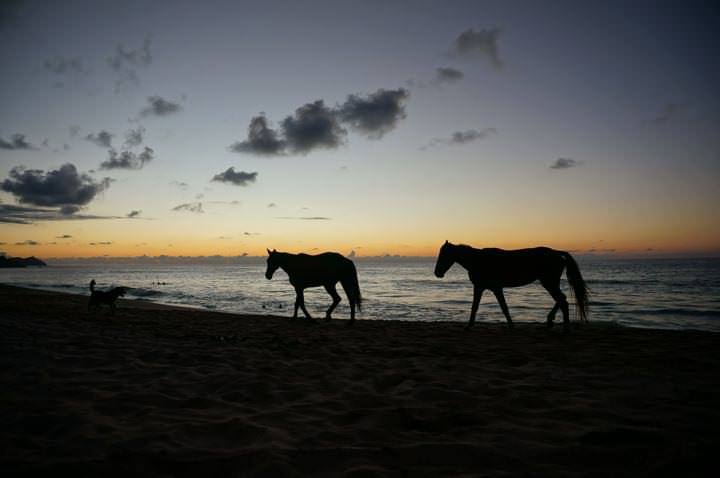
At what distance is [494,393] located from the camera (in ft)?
13.6

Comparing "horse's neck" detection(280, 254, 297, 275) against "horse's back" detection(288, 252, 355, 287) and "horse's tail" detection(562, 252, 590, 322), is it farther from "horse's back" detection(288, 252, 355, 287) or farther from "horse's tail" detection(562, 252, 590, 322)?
"horse's tail" detection(562, 252, 590, 322)

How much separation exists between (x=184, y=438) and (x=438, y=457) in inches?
78.4

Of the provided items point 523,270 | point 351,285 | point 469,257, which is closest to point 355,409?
point 469,257

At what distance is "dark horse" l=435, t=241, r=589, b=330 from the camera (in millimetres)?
9477

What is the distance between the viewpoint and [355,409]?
12.1ft

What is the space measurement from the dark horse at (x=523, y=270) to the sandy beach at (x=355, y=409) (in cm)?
265

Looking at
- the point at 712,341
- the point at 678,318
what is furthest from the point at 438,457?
the point at 678,318

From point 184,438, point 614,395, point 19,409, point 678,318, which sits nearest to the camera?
point 184,438

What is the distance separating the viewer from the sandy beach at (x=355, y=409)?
2525mm

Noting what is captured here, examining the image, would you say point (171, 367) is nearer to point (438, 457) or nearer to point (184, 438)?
point (184, 438)

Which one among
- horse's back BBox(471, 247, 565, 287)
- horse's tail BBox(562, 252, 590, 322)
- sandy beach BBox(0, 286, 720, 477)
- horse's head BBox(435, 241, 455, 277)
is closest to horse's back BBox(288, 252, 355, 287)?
horse's head BBox(435, 241, 455, 277)

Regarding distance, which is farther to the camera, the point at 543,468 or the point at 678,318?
the point at 678,318

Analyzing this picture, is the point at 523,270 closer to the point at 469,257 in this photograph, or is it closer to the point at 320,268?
the point at 469,257

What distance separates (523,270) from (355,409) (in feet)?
25.0
